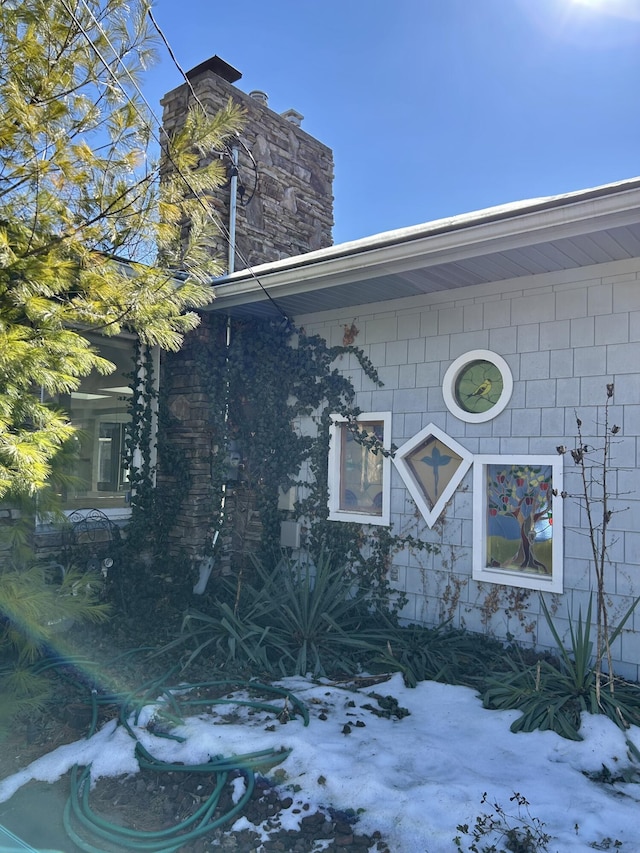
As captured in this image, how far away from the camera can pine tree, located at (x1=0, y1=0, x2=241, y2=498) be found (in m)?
3.10

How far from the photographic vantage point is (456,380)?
505 centimetres

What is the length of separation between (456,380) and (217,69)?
5559mm

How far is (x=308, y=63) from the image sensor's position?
7434mm

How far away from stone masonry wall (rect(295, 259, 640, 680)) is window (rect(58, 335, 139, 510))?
7.70 ft

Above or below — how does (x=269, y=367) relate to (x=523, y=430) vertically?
above

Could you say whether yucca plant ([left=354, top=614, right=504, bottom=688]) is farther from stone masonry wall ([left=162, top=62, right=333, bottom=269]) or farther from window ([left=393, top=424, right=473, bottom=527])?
stone masonry wall ([left=162, top=62, right=333, bottom=269])

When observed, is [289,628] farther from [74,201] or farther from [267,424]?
[74,201]

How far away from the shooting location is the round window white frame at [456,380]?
473cm

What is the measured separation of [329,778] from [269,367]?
399cm

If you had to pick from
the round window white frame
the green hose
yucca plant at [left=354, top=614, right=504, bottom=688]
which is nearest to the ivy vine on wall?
the round window white frame

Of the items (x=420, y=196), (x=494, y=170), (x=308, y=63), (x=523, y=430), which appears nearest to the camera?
(x=523, y=430)

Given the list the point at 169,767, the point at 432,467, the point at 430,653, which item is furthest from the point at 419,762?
the point at 432,467

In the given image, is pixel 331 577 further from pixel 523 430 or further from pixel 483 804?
pixel 483 804

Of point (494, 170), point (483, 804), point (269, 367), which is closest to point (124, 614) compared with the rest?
point (269, 367)
